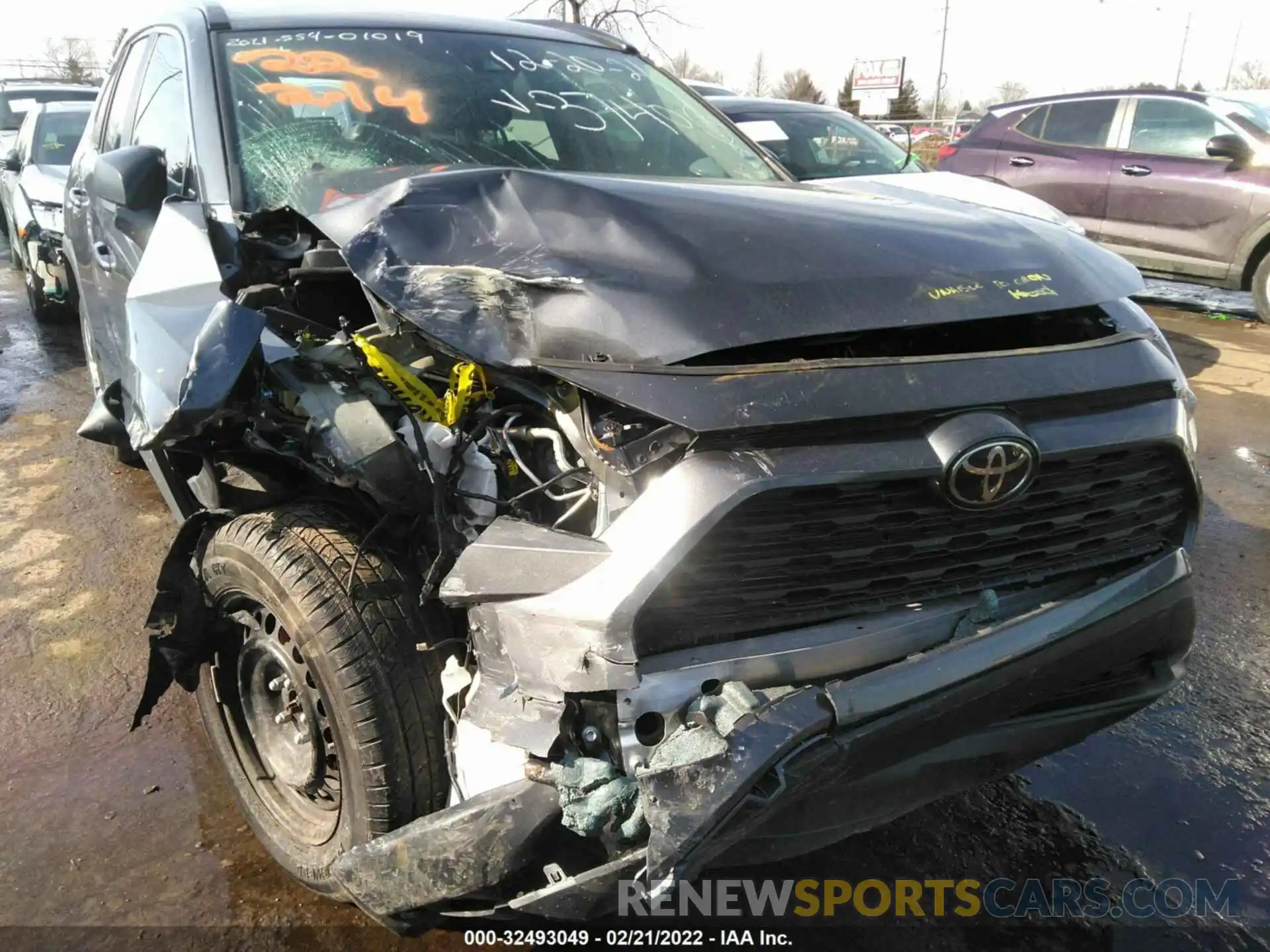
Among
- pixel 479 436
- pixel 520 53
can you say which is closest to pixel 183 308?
pixel 479 436

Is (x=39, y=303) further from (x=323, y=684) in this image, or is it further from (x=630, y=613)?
(x=630, y=613)

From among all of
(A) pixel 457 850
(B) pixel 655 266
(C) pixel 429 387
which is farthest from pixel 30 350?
(A) pixel 457 850

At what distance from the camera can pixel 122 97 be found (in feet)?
13.4

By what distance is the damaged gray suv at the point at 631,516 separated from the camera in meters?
1.64

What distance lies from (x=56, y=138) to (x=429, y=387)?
28.3ft

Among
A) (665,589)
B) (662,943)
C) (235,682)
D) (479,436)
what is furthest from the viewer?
(235,682)

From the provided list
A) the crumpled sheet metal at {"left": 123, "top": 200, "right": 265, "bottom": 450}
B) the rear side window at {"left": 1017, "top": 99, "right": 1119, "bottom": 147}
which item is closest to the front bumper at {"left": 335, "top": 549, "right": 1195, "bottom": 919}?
the crumpled sheet metal at {"left": 123, "top": 200, "right": 265, "bottom": 450}

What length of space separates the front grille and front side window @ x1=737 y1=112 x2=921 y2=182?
224 inches

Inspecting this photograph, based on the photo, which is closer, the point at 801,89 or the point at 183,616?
the point at 183,616

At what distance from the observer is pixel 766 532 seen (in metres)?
1.68

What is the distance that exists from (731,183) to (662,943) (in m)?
2.01

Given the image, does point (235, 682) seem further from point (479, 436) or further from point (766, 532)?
point (766, 532)

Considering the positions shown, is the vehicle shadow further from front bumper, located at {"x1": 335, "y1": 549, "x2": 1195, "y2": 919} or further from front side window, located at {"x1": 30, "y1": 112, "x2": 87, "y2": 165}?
front bumper, located at {"x1": 335, "y1": 549, "x2": 1195, "y2": 919}

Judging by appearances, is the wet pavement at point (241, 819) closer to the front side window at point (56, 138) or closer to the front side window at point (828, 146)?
A: the front side window at point (828, 146)
